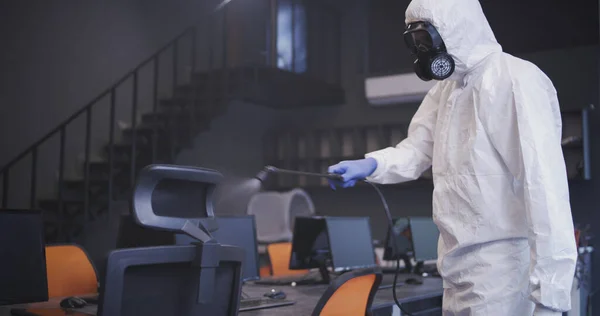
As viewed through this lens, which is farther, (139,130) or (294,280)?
(139,130)

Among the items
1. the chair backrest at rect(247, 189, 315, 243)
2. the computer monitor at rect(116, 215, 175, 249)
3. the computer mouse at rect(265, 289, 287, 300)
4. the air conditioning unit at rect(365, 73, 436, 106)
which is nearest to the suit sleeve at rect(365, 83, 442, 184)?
the computer mouse at rect(265, 289, 287, 300)

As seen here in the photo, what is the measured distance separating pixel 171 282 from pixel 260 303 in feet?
3.74

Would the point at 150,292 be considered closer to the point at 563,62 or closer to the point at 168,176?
the point at 168,176

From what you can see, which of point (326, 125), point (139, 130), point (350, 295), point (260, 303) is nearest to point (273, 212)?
point (326, 125)

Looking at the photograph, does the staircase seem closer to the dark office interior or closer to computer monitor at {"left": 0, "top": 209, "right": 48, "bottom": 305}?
the dark office interior

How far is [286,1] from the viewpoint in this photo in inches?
325

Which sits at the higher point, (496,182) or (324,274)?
(496,182)

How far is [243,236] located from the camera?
3.26 m

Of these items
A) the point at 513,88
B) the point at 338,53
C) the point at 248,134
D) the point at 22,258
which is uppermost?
the point at 338,53

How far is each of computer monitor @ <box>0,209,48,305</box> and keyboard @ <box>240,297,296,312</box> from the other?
730 mm

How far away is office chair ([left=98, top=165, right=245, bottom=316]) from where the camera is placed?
1440mm

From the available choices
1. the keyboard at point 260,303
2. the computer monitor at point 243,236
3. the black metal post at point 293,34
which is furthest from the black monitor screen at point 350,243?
the black metal post at point 293,34

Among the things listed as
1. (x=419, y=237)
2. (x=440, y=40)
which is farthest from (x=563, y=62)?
(x=440, y=40)

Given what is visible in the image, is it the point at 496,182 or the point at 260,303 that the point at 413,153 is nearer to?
the point at 496,182
